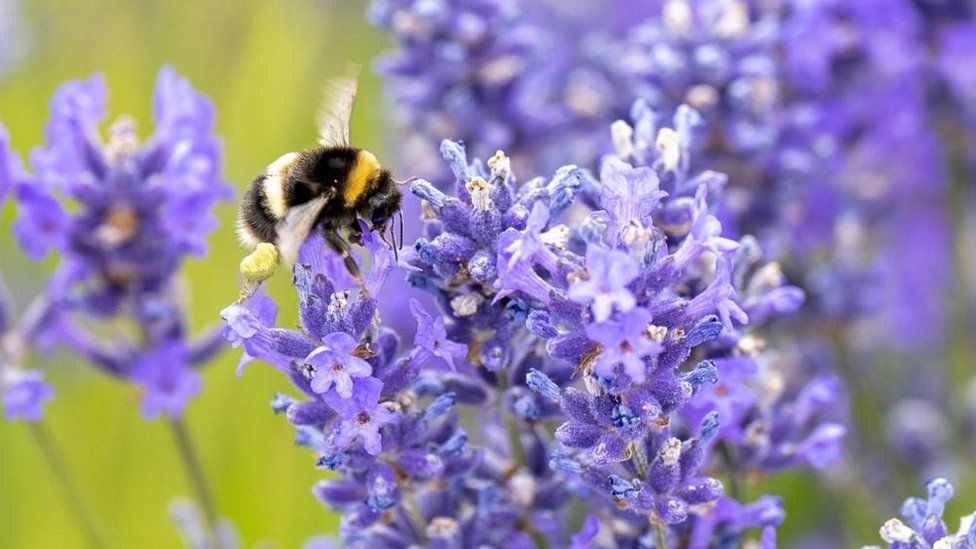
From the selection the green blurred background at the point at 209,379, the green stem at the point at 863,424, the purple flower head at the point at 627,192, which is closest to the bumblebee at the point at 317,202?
the purple flower head at the point at 627,192

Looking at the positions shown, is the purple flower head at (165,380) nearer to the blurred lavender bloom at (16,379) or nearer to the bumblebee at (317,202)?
the blurred lavender bloom at (16,379)

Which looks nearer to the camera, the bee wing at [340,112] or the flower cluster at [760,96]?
the bee wing at [340,112]

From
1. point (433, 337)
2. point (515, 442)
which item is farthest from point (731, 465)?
point (433, 337)

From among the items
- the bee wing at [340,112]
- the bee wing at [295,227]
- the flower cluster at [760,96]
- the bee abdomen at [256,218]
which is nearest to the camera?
the bee wing at [295,227]

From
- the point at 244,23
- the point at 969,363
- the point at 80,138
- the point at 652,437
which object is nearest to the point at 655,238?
the point at 652,437

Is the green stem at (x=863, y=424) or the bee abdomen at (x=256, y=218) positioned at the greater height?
the green stem at (x=863, y=424)
